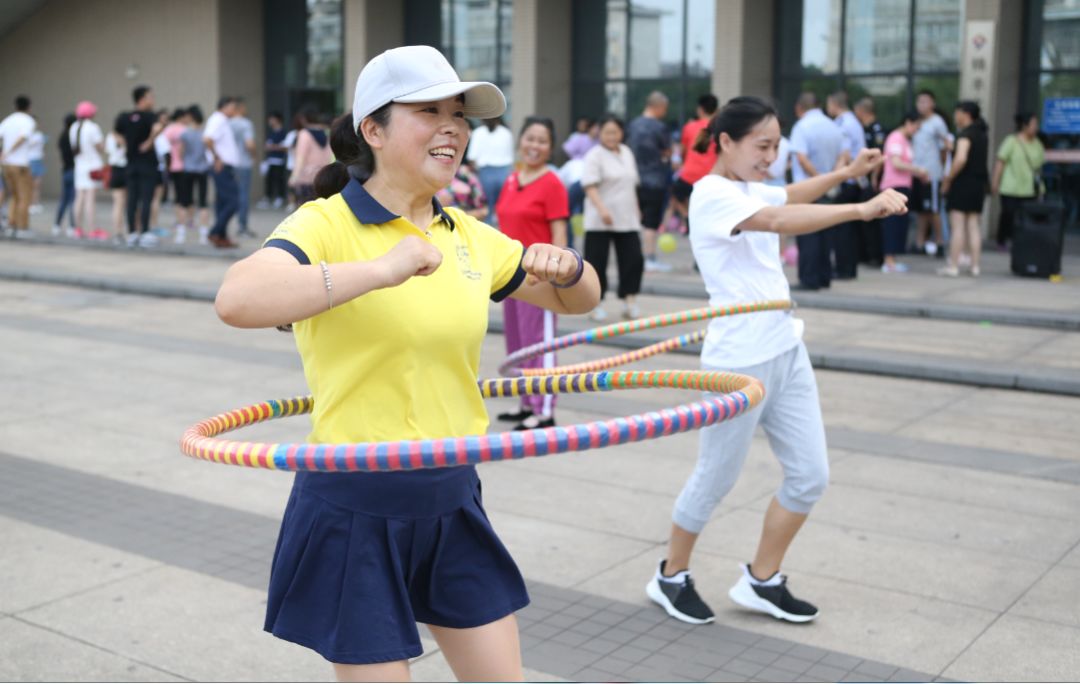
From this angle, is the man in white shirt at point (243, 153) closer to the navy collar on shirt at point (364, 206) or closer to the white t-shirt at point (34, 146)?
the white t-shirt at point (34, 146)

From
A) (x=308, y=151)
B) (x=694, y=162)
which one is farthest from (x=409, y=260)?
(x=308, y=151)

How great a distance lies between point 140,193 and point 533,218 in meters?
12.8

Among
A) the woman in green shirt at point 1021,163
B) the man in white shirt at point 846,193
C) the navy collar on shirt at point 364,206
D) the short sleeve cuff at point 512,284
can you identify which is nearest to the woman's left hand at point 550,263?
the short sleeve cuff at point 512,284

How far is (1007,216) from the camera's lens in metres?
19.0

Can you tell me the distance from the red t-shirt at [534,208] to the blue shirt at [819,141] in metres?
6.73

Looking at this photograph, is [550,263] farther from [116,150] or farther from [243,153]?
[116,150]

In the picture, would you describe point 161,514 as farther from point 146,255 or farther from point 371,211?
point 146,255

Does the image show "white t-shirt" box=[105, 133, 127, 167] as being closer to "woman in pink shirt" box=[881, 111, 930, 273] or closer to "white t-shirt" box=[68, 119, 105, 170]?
"white t-shirt" box=[68, 119, 105, 170]

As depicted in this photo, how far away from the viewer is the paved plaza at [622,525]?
5035 mm

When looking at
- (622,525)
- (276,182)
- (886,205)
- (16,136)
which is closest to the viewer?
(886,205)

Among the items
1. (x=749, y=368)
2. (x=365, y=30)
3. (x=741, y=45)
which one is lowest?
(x=749, y=368)

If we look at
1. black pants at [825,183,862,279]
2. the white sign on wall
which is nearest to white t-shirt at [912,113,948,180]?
the white sign on wall

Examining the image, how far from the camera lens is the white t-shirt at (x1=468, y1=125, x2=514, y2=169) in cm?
1711

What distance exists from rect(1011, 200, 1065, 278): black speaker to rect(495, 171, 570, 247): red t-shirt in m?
9.05
